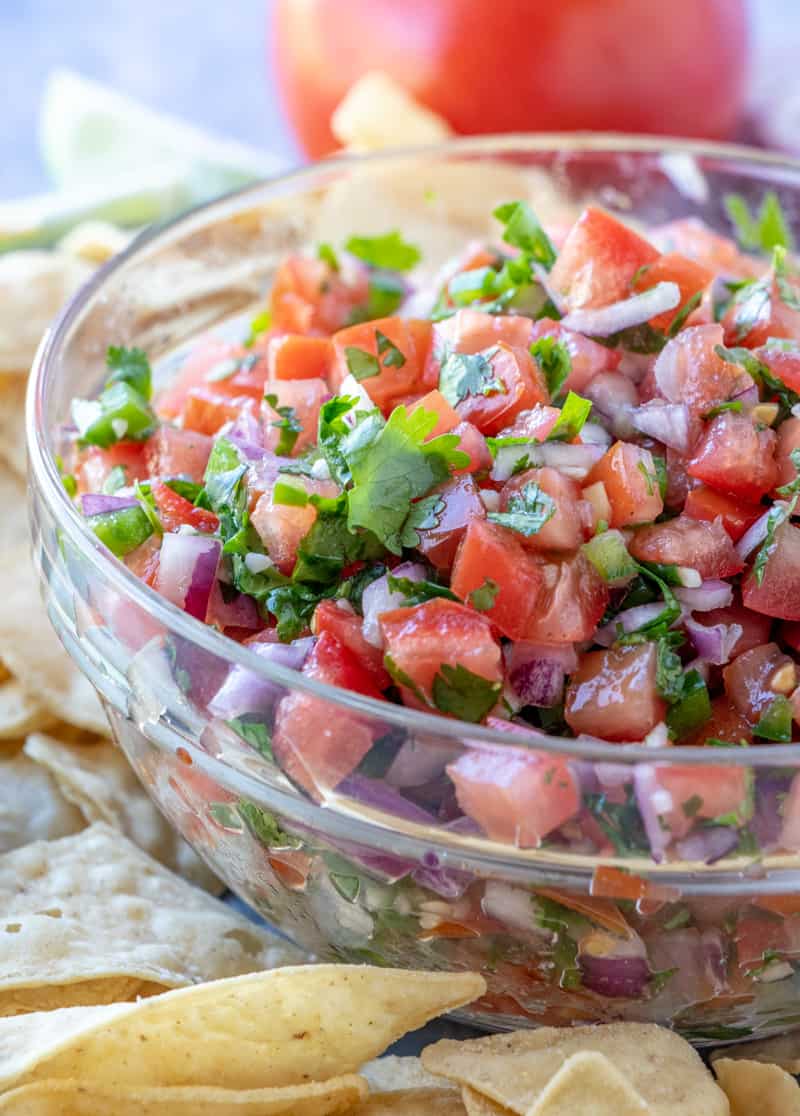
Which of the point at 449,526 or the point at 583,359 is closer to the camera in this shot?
the point at 449,526

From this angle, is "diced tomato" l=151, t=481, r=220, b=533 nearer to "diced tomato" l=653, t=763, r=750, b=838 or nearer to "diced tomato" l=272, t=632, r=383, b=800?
"diced tomato" l=272, t=632, r=383, b=800

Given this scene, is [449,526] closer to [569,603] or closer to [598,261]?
[569,603]

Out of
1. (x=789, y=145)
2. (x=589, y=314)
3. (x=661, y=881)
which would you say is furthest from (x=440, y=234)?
(x=661, y=881)

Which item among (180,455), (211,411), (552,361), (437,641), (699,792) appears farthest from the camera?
(211,411)

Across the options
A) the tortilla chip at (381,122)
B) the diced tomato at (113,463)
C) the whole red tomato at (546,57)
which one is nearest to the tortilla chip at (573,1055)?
the diced tomato at (113,463)

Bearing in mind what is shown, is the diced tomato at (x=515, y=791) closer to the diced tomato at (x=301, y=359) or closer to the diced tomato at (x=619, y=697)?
the diced tomato at (x=619, y=697)

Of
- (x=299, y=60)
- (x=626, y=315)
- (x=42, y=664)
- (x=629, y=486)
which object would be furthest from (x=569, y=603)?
(x=299, y=60)

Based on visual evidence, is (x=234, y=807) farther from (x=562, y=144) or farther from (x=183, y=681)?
(x=562, y=144)
